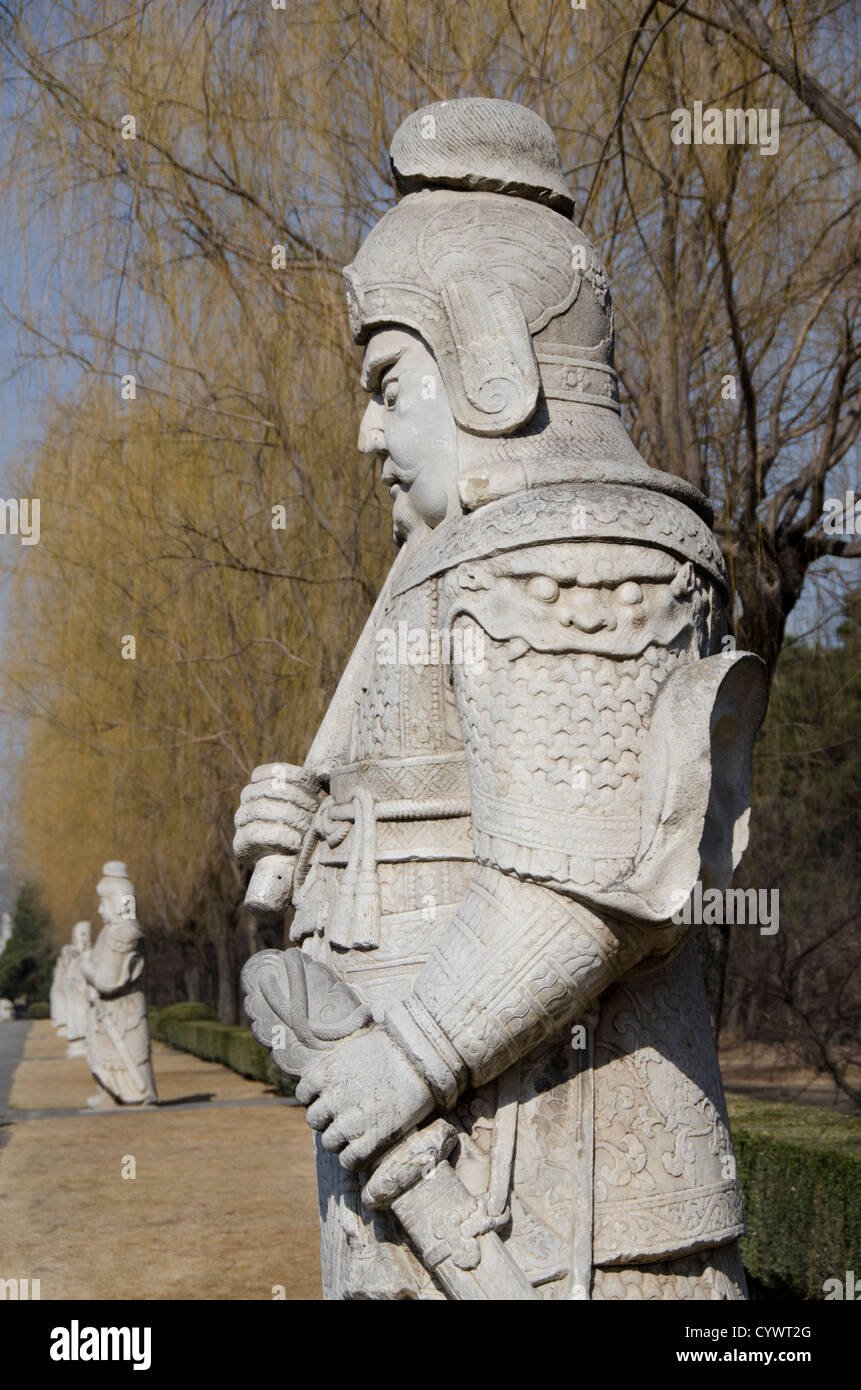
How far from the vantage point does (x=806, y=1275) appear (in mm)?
6699

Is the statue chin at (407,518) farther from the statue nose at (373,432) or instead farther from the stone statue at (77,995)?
the stone statue at (77,995)

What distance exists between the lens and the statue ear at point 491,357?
233 centimetres

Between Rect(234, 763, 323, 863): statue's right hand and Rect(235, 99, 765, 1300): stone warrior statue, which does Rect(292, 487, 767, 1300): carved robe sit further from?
Rect(234, 763, 323, 863): statue's right hand

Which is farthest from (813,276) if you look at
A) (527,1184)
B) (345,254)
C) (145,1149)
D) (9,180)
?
(145,1149)

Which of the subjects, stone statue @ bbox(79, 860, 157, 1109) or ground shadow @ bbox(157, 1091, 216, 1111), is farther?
ground shadow @ bbox(157, 1091, 216, 1111)

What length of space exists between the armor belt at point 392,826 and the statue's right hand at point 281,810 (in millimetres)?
238

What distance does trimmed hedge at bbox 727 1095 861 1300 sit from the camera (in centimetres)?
646

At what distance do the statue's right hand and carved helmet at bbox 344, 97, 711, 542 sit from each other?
64 centimetres

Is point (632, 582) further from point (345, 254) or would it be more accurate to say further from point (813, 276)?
point (345, 254)

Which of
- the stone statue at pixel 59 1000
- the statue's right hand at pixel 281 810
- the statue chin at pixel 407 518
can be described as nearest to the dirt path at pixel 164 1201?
the statue's right hand at pixel 281 810

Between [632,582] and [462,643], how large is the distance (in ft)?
0.89

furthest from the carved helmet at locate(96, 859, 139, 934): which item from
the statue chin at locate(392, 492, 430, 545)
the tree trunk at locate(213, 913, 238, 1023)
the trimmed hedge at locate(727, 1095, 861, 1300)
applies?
the statue chin at locate(392, 492, 430, 545)

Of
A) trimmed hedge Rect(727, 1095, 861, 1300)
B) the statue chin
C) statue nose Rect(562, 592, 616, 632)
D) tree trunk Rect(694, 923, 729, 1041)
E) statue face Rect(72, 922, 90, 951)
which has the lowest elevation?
statue face Rect(72, 922, 90, 951)
